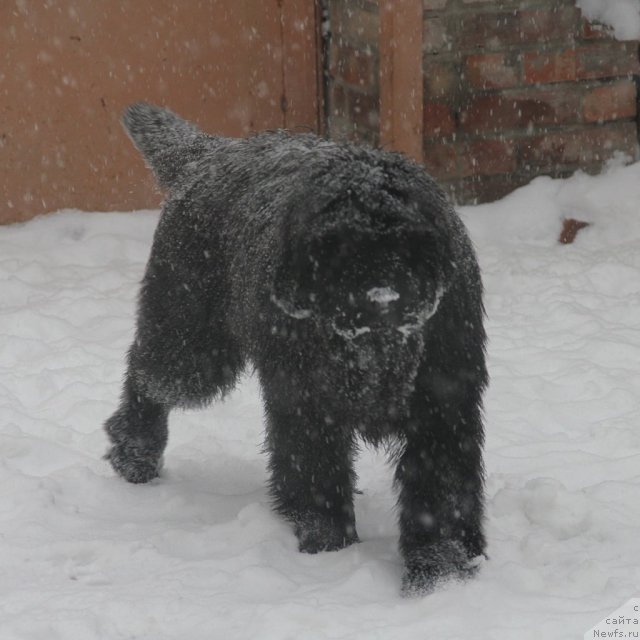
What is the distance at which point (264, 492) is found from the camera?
4184 mm

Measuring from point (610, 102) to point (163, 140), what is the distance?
3585 millimetres

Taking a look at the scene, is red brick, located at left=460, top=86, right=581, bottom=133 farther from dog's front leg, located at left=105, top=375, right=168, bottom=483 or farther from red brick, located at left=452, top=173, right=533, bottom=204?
dog's front leg, located at left=105, top=375, right=168, bottom=483

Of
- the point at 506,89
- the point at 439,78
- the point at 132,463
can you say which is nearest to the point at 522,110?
the point at 506,89

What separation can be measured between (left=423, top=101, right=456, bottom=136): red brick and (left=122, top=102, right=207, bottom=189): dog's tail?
2500 mm

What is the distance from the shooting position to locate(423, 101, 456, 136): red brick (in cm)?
665

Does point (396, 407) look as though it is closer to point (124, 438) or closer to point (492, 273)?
point (124, 438)

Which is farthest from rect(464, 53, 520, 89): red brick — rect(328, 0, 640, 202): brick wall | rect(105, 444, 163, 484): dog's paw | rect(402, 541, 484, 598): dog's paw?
rect(402, 541, 484, 598): dog's paw

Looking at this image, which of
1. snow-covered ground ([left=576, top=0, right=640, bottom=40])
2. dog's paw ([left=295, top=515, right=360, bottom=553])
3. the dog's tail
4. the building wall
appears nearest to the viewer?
dog's paw ([left=295, top=515, right=360, bottom=553])

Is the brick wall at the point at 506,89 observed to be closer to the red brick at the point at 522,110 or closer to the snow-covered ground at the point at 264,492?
the red brick at the point at 522,110

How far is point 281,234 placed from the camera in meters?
3.35

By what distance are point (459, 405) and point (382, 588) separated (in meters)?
0.61

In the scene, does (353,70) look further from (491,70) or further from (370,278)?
(370,278)

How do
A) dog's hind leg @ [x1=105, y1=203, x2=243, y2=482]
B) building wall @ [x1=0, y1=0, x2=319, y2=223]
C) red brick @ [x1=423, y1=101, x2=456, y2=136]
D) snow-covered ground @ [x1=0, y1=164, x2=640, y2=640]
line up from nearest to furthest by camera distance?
1. snow-covered ground @ [x1=0, y1=164, x2=640, y2=640]
2. dog's hind leg @ [x1=105, y1=203, x2=243, y2=482]
3. red brick @ [x1=423, y1=101, x2=456, y2=136]
4. building wall @ [x1=0, y1=0, x2=319, y2=223]

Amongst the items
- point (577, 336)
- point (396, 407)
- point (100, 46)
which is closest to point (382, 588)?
point (396, 407)
